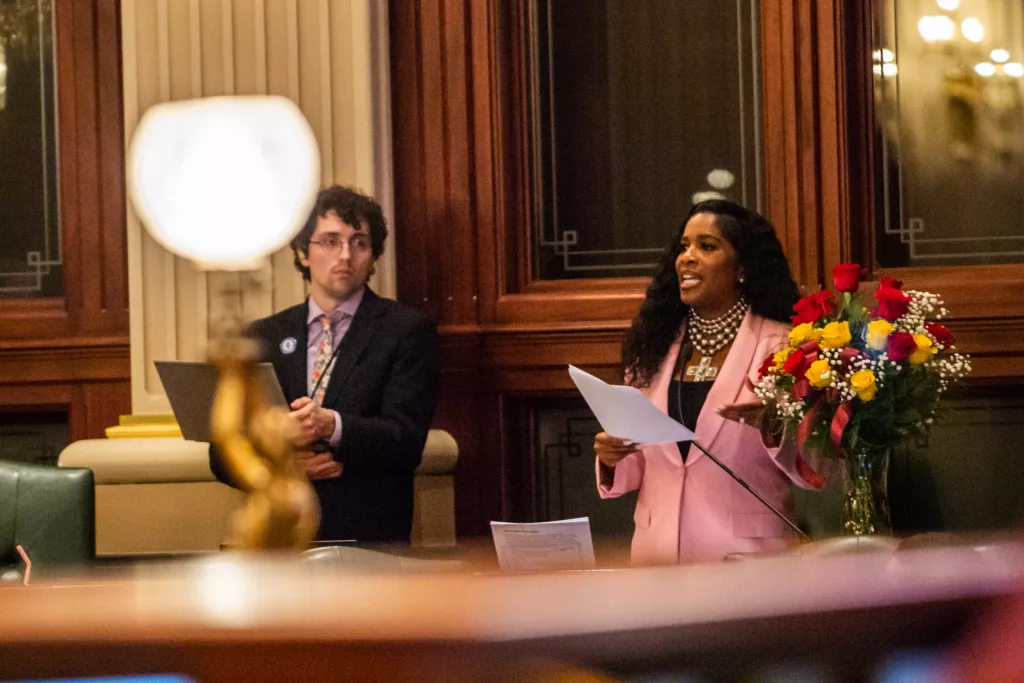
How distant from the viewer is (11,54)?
434 cm

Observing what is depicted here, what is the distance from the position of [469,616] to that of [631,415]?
2.24 meters

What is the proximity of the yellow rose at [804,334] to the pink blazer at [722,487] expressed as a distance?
170 mm

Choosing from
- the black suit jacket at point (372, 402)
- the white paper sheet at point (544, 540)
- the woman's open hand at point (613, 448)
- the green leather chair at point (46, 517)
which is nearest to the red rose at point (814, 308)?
the woman's open hand at point (613, 448)

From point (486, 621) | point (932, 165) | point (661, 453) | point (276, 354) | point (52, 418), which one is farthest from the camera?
point (52, 418)

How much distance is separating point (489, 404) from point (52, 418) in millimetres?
1443

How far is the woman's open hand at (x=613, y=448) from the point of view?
2.96 m

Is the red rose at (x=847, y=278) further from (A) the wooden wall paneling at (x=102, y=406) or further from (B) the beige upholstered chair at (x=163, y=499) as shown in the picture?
(A) the wooden wall paneling at (x=102, y=406)

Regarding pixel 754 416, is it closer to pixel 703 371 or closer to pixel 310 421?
pixel 703 371

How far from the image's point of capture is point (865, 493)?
2855 mm

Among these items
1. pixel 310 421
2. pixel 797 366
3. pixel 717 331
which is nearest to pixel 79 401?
pixel 310 421

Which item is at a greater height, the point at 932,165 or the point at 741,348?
the point at 932,165

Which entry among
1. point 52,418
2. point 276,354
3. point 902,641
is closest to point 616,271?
point 276,354

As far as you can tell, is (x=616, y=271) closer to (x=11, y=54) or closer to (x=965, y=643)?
(x=11, y=54)

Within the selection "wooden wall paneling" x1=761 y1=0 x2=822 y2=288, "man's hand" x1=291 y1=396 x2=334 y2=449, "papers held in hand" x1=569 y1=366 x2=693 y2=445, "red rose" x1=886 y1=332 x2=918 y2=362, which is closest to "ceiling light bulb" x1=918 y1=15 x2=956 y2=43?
"wooden wall paneling" x1=761 y1=0 x2=822 y2=288
